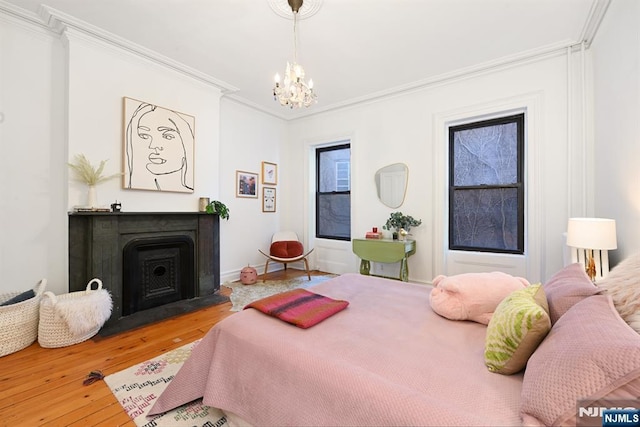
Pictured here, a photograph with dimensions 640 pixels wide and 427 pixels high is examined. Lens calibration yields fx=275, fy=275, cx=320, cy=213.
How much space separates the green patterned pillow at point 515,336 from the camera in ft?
3.04

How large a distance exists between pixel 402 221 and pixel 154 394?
3.01 metres

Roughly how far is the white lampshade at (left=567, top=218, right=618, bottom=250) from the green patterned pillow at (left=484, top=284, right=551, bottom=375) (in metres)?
1.35

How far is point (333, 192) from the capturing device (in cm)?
463

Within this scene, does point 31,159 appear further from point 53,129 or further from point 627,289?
point 627,289

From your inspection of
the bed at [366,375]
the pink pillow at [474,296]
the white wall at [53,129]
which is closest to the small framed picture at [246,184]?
the white wall at [53,129]

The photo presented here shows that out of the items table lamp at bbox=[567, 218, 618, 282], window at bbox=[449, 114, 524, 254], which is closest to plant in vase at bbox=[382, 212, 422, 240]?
window at bbox=[449, 114, 524, 254]

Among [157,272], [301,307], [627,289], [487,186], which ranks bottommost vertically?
[157,272]

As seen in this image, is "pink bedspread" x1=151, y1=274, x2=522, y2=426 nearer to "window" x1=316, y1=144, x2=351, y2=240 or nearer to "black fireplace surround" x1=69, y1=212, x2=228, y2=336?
"black fireplace surround" x1=69, y1=212, x2=228, y2=336

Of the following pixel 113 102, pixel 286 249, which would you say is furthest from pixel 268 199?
pixel 113 102

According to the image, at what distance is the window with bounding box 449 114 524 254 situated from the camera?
3143 mm

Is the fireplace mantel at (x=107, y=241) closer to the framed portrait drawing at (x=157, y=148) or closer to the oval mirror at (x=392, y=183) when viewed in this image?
the framed portrait drawing at (x=157, y=148)

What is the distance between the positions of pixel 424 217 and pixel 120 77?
3.75 metres

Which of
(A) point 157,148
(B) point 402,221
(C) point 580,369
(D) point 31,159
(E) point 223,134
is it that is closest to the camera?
(C) point 580,369

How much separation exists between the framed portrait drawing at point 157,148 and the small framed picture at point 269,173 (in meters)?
1.37
